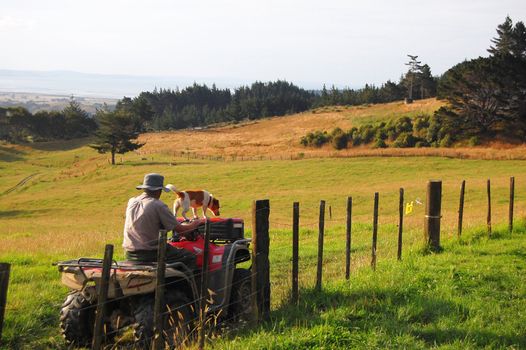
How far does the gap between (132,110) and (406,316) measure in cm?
12503

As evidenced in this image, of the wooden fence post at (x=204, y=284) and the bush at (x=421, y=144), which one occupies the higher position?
the wooden fence post at (x=204, y=284)

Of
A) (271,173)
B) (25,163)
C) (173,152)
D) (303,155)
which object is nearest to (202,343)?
(271,173)

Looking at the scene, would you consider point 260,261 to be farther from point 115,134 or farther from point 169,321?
point 115,134

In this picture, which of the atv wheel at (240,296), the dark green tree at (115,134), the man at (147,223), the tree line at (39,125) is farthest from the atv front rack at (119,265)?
the tree line at (39,125)

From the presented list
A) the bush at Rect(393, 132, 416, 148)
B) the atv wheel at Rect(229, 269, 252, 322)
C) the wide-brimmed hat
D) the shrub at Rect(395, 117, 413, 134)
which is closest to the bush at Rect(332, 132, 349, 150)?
the shrub at Rect(395, 117, 413, 134)

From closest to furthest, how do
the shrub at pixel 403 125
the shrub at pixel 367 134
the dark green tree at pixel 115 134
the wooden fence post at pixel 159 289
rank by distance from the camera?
the wooden fence post at pixel 159 289
the shrub at pixel 403 125
the shrub at pixel 367 134
the dark green tree at pixel 115 134

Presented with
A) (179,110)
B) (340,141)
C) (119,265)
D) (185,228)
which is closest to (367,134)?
(340,141)

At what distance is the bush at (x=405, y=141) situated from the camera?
65.6m

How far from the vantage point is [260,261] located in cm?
784

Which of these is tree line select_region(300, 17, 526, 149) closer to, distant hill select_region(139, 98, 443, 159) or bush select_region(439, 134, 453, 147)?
bush select_region(439, 134, 453, 147)

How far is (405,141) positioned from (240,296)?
60.4 meters

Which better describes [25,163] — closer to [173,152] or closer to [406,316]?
[173,152]

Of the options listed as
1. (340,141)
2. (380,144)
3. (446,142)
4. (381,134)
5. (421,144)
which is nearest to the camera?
(446,142)

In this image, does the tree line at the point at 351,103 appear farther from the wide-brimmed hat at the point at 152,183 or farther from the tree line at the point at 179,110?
the wide-brimmed hat at the point at 152,183
